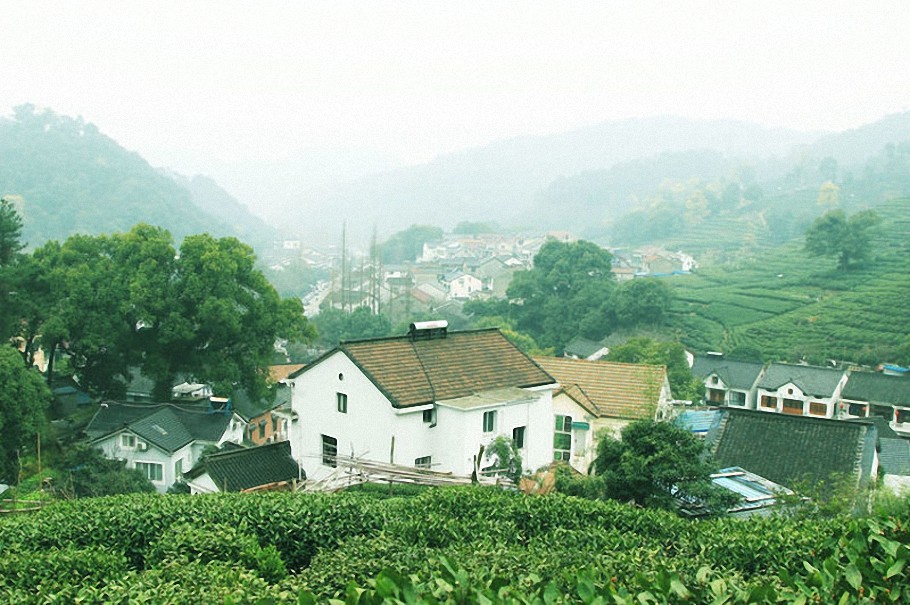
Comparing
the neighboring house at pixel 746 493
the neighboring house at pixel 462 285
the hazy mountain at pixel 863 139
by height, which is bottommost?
the neighboring house at pixel 746 493

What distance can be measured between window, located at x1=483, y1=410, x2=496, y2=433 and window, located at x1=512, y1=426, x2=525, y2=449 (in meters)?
0.60

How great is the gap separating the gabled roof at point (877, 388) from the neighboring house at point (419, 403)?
748 inches

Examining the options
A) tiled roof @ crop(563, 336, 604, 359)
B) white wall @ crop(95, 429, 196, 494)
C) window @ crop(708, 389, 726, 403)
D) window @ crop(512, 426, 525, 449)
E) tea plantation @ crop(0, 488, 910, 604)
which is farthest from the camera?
tiled roof @ crop(563, 336, 604, 359)

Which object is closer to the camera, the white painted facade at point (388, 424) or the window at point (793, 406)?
the white painted facade at point (388, 424)

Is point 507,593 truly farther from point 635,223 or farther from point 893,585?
point 635,223

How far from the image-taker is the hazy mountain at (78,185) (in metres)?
67.8

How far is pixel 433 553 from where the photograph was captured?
696 centimetres

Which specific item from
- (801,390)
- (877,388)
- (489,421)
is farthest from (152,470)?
(877,388)

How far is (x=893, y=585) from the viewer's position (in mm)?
5176

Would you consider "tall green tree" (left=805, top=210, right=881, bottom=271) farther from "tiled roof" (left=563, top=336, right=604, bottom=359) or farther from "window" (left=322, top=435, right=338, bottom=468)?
"window" (left=322, top=435, right=338, bottom=468)

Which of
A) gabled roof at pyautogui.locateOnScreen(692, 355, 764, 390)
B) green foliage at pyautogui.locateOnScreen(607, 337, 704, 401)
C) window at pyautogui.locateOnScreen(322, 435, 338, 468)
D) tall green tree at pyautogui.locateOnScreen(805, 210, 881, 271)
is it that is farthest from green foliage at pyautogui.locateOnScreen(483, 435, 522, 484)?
tall green tree at pyautogui.locateOnScreen(805, 210, 881, 271)

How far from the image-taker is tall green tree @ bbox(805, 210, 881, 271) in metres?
48.1

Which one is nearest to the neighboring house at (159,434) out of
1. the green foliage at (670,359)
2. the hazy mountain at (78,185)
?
the green foliage at (670,359)

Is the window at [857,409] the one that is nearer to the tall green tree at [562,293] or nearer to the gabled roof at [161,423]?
the tall green tree at [562,293]
